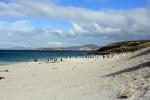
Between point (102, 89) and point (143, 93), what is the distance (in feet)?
11.2

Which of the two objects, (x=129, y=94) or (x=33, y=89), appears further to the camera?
(x=33, y=89)

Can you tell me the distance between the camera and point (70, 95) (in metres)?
20.1

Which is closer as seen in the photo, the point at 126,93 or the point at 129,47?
the point at 126,93

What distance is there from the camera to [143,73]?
2294 cm

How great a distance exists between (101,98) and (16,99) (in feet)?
17.5

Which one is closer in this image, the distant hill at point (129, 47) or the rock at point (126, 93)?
the rock at point (126, 93)

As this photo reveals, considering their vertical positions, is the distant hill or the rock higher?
the distant hill

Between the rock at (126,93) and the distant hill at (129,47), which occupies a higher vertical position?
the distant hill at (129,47)

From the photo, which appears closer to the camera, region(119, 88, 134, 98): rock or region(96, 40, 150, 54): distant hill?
region(119, 88, 134, 98): rock

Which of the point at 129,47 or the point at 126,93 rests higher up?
the point at 129,47

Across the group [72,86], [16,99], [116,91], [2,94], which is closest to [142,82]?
[116,91]

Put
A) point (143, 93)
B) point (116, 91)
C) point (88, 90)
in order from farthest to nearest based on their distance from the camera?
point (88, 90), point (116, 91), point (143, 93)

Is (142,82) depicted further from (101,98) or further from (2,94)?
(2,94)

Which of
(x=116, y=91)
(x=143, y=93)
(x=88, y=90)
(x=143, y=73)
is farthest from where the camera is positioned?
(x=143, y=73)
